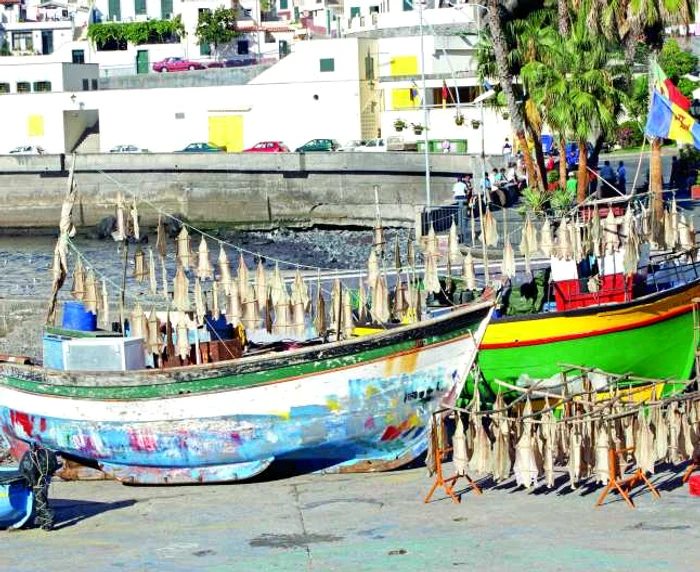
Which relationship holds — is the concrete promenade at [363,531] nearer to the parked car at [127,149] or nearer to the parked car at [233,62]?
the parked car at [127,149]

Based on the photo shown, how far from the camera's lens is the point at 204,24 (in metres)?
83.8

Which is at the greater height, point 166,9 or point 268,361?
point 166,9

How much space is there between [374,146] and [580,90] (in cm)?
2711

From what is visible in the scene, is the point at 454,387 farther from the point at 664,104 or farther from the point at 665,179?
the point at 665,179

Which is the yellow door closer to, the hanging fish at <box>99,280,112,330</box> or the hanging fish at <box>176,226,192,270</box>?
the hanging fish at <box>99,280,112,330</box>

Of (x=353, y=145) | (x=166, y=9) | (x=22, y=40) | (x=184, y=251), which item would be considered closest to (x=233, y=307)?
(x=184, y=251)

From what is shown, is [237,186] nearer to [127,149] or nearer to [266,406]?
[127,149]

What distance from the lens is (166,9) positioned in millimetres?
91125

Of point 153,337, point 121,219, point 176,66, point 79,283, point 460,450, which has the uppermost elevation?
point 176,66

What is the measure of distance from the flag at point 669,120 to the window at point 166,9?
68.6 m

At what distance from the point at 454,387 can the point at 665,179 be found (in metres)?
28.2

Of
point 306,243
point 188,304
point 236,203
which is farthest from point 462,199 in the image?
point 188,304

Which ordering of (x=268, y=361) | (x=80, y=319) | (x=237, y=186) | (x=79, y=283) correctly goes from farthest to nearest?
(x=237, y=186) → (x=80, y=319) → (x=79, y=283) → (x=268, y=361)

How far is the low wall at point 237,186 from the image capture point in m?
57.3
